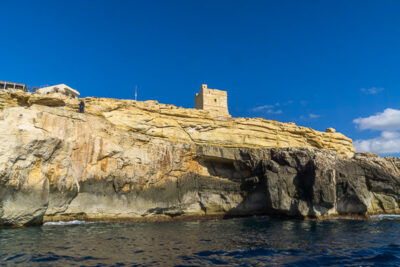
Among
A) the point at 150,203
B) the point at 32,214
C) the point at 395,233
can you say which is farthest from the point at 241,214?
the point at 32,214

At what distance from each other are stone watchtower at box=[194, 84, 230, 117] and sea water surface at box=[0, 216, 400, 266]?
95.1 feet

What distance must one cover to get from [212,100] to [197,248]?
34633 mm

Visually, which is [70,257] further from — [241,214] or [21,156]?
[241,214]

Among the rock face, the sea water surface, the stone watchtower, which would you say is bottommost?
the sea water surface

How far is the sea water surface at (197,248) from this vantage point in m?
11.6

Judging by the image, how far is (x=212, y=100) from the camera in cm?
4684

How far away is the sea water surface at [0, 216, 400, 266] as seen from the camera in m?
11.6

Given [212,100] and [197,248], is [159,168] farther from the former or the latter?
[212,100]

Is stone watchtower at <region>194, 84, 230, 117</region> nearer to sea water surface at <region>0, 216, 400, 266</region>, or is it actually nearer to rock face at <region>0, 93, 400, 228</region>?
rock face at <region>0, 93, 400, 228</region>

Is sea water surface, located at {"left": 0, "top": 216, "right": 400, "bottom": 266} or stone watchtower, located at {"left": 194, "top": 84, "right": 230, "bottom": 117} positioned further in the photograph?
stone watchtower, located at {"left": 194, "top": 84, "right": 230, "bottom": 117}

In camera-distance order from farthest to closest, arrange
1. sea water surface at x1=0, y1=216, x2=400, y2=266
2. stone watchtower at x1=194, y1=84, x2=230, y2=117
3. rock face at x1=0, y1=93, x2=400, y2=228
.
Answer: stone watchtower at x1=194, y1=84, x2=230, y2=117, rock face at x1=0, y1=93, x2=400, y2=228, sea water surface at x1=0, y1=216, x2=400, y2=266

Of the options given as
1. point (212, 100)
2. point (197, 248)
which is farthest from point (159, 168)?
point (212, 100)

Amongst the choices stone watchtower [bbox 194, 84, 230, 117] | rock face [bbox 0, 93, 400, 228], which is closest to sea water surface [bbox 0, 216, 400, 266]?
rock face [bbox 0, 93, 400, 228]

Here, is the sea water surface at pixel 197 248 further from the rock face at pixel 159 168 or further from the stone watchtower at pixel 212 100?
the stone watchtower at pixel 212 100
